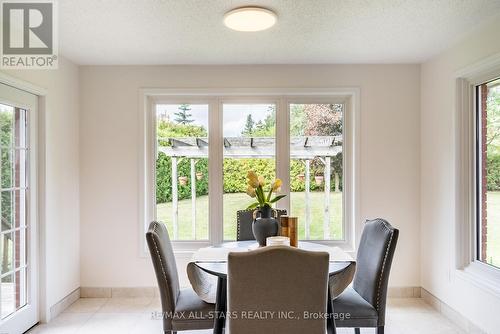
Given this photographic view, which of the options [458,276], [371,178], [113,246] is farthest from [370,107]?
[113,246]

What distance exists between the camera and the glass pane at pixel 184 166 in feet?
12.9

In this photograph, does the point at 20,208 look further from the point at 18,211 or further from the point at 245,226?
the point at 245,226

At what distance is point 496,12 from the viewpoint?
2.51 meters

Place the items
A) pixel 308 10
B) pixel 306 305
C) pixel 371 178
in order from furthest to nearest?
pixel 371 178
pixel 308 10
pixel 306 305

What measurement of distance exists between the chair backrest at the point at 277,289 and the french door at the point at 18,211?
6.60 ft

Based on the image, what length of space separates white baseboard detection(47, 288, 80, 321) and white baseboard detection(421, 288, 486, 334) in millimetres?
3592

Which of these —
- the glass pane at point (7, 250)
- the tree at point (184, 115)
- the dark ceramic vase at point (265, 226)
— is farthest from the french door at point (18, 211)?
the dark ceramic vase at point (265, 226)

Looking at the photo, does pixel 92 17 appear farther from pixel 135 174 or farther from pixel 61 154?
pixel 135 174

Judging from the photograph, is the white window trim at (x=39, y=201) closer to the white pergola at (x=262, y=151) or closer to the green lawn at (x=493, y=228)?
the white pergola at (x=262, y=151)

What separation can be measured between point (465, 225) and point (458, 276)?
45 cm

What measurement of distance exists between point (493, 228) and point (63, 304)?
3907 millimetres

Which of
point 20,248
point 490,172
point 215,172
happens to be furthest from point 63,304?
point 490,172

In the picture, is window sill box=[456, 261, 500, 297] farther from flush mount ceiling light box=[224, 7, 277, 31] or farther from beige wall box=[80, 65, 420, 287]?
flush mount ceiling light box=[224, 7, 277, 31]

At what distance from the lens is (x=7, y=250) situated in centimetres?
273
